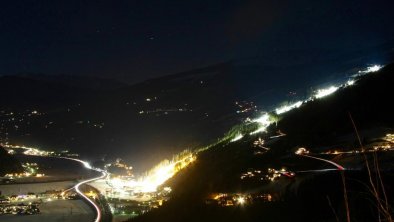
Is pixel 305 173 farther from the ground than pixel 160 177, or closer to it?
closer to it

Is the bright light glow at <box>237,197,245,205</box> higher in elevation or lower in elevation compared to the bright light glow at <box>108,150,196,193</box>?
lower

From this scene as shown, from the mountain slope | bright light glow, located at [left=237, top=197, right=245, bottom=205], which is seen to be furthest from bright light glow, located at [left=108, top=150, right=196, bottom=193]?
bright light glow, located at [left=237, top=197, right=245, bottom=205]

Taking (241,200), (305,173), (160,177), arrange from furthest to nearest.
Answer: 1. (160,177)
2. (305,173)
3. (241,200)

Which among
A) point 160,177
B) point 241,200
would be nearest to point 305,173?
point 241,200

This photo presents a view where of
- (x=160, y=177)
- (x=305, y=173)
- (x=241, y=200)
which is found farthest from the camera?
(x=160, y=177)

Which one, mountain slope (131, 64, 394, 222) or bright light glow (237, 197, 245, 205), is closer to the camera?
mountain slope (131, 64, 394, 222)

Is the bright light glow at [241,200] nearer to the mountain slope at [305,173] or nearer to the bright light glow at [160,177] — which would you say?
the mountain slope at [305,173]

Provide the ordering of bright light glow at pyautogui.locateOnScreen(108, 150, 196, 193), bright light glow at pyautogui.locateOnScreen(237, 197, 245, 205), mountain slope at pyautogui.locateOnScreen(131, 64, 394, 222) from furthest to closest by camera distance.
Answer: bright light glow at pyautogui.locateOnScreen(108, 150, 196, 193) < bright light glow at pyautogui.locateOnScreen(237, 197, 245, 205) < mountain slope at pyautogui.locateOnScreen(131, 64, 394, 222)

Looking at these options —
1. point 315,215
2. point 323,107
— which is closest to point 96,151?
point 323,107

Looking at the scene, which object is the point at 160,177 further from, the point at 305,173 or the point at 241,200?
the point at 241,200

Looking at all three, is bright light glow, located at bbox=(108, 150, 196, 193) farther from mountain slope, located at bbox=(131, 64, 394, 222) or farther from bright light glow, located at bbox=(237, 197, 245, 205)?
bright light glow, located at bbox=(237, 197, 245, 205)

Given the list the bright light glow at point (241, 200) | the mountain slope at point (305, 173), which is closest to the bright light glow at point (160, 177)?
the mountain slope at point (305, 173)
